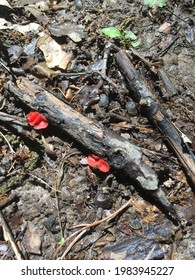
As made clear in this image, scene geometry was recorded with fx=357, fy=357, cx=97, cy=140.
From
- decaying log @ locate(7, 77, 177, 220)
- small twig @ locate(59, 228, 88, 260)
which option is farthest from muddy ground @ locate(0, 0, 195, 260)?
decaying log @ locate(7, 77, 177, 220)

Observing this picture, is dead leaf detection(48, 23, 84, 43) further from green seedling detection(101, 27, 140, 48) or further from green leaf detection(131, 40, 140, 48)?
green leaf detection(131, 40, 140, 48)

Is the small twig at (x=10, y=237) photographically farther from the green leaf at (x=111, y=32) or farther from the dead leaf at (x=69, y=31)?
the green leaf at (x=111, y=32)

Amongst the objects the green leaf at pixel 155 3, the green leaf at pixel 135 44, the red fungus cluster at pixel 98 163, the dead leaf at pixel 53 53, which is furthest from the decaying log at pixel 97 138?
the green leaf at pixel 155 3

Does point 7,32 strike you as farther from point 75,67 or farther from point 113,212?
point 113,212

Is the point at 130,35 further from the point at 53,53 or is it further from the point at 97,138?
the point at 97,138
